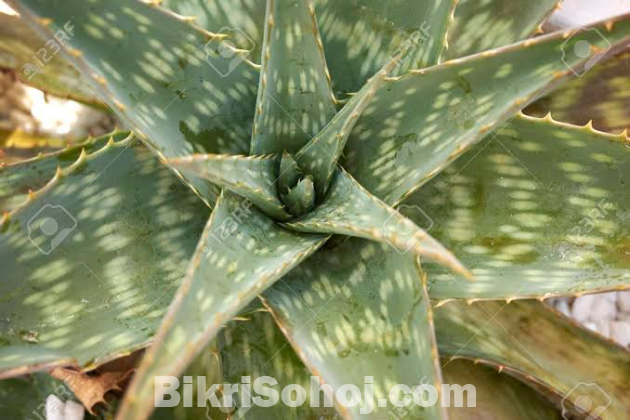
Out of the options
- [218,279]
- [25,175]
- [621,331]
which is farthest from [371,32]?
[621,331]

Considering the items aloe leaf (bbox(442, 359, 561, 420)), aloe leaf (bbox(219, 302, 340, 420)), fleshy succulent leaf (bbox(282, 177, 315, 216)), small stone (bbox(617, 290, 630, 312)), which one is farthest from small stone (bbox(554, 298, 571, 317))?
fleshy succulent leaf (bbox(282, 177, 315, 216))

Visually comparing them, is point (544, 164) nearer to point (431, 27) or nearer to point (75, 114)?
point (431, 27)

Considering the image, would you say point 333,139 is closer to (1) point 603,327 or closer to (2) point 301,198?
(2) point 301,198

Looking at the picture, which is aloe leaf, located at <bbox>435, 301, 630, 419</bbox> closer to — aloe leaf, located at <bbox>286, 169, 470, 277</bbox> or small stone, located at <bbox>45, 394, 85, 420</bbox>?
aloe leaf, located at <bbox>286, 169, 470, 277</bbox>

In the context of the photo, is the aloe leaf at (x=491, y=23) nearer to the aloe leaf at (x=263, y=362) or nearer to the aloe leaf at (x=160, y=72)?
the aloe leaf at (x=160, y=72)

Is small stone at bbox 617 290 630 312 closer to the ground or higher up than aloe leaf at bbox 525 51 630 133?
closer to the ground
